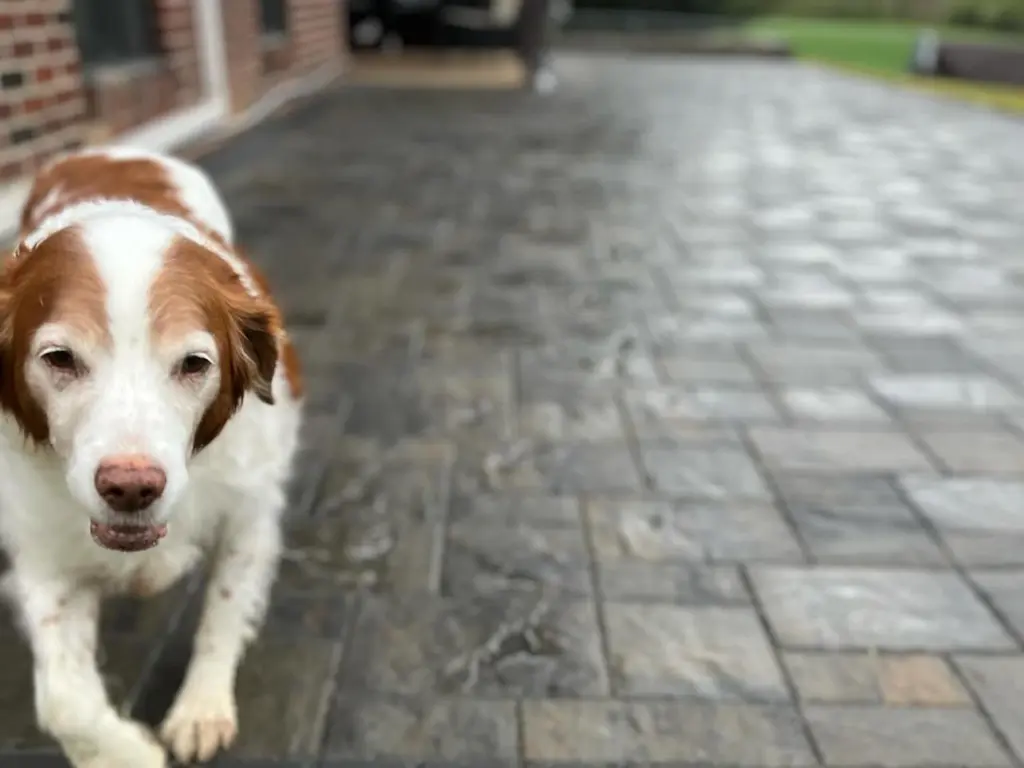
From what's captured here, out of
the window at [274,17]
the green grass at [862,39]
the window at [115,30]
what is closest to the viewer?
the window at [115,30]

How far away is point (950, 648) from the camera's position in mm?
2357

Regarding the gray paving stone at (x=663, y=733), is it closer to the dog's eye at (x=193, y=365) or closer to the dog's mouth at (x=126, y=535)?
the dog's mouth at (x=126, y=535)

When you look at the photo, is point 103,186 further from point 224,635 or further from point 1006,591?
point 1006,591

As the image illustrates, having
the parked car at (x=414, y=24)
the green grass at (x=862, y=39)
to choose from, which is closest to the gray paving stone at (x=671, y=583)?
the parked car at (x=414, y=24)

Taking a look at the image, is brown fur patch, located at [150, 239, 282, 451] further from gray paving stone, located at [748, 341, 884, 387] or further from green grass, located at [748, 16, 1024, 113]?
green grass, located at [748, 16, 1024, 113]

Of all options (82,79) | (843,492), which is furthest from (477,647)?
(82,79)

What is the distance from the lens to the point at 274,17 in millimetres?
9531

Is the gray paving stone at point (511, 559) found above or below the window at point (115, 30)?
below

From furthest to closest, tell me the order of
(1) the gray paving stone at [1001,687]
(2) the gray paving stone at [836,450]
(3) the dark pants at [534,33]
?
1. (3) the dark pants at [534,33]
2. (2) the gray paving stone at [836,450]
3. (1) the gray paving stone at [1001,687]

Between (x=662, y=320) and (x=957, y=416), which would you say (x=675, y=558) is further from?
(x=662, y=320)

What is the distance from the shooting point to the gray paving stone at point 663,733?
2.03m

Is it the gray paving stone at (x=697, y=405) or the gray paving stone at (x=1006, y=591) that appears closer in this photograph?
the gray paving stone at (x=1006, y=591)

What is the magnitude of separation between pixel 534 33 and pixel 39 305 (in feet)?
36.1

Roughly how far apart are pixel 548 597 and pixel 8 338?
141cm
